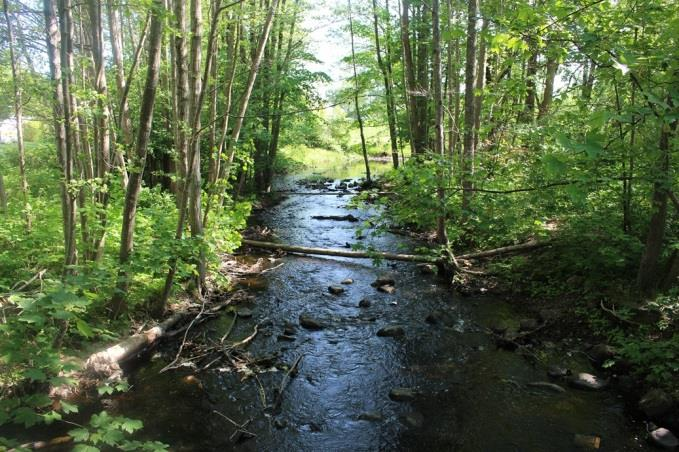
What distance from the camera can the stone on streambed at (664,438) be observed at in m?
4.30

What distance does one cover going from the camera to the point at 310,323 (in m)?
7.37

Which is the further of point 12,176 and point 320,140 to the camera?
point 320,140

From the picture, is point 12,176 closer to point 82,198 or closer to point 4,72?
point 4,72

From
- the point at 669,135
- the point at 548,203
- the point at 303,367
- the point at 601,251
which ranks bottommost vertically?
the point at 303,367

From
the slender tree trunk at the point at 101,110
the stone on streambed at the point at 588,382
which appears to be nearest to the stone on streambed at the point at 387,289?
the stone on streambed at the point at 588,382

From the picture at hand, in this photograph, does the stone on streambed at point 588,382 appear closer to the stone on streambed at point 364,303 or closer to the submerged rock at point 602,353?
the submerged rock at point 602,353

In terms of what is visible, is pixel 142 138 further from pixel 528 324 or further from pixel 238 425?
pixel 528 324

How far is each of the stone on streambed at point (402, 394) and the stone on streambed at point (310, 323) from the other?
2140 millimetres

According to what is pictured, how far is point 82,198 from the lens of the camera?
6.06 meters

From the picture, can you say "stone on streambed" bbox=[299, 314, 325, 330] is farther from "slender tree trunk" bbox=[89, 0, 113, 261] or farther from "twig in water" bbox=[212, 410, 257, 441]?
"slender tree trunk" bbox=[89, 0, 113, 261]

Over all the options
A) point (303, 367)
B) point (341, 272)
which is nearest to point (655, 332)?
point (303, 367)

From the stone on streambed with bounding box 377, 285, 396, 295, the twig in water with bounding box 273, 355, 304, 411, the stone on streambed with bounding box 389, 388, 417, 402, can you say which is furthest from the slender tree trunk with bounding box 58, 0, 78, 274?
the stone on streambed with bounding box 377, 285, 396, 295

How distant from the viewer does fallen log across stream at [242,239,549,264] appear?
8.66m

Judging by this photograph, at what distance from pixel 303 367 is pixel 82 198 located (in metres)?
3.91
